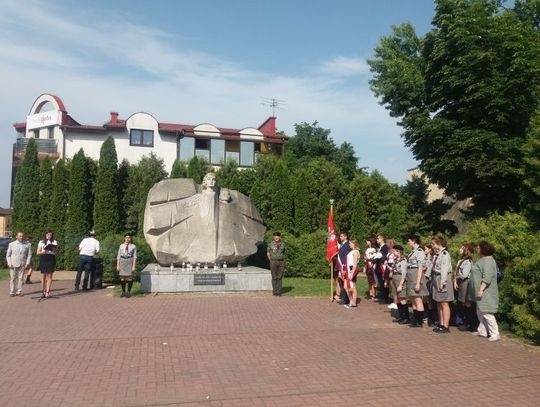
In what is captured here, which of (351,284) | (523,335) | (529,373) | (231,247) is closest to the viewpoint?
(529,373)

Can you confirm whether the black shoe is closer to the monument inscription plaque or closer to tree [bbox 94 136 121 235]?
the monument inscription plaque

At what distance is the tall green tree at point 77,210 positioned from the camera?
75.7 ft

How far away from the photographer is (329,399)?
5.70 metres

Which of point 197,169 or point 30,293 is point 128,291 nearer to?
point 30,293

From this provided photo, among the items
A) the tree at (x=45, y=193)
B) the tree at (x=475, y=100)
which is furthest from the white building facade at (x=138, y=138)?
the tree at (x=475, y=100)

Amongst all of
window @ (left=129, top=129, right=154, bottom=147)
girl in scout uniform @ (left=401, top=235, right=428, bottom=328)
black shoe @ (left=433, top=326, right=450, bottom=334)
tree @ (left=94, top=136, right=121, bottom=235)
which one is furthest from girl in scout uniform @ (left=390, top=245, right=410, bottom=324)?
window @ (left=129, top=129, right=154, bottom=147)

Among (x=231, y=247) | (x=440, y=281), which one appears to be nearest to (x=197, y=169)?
(x=231, y=247)

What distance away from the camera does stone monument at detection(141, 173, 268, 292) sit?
1490 cm

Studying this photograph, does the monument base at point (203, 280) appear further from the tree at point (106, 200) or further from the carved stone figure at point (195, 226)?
the tree at point (106, 200)

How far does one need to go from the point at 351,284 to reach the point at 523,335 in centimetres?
436

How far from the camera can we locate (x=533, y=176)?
12.6 metres

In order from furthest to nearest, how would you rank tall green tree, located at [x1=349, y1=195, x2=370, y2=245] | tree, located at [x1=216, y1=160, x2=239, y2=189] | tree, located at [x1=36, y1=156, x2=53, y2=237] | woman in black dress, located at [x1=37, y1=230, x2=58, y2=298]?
tree, located at [x1=216, y1=160, x2=239, y2=189] < tall green tree, located at [x1=349, y1=195, x2=370, y2=245] < tree, located at [x1=36, y1=156, x2=53, y2=237] < woman in black dress, located at [x1=37, y1=230, x2=58, y2=298]

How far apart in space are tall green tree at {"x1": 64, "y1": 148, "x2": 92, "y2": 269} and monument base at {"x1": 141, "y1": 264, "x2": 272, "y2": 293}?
9.68 meters

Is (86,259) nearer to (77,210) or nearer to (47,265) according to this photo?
(47,265)
